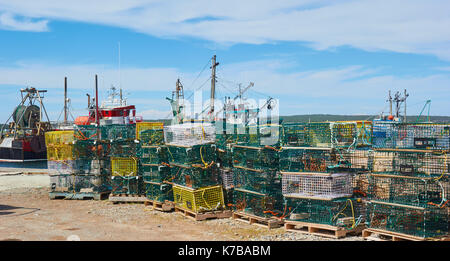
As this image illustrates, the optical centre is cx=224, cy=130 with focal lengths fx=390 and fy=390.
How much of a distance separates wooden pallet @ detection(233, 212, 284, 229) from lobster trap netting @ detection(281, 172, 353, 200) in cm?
91

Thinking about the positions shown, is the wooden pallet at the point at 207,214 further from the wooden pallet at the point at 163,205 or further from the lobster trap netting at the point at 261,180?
the lobster trap netting at the point at 261,180

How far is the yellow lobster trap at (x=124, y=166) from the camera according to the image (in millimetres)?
13227

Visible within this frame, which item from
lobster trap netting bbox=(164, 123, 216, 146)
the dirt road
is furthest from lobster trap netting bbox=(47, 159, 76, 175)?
lobster trap netting bbox=(164, 123, 216, 146)

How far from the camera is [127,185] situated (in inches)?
529

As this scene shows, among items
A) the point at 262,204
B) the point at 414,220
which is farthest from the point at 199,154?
the point at 414,220

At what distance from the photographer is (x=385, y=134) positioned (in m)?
8.49

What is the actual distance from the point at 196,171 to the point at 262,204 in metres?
2.24

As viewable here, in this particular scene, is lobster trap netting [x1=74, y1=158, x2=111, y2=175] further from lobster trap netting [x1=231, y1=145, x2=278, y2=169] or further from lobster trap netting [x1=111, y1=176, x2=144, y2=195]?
lobster trap netting [x1=231, y1=145, x2=278, y2=169]

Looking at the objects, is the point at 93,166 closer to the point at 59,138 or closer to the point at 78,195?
the point at 78,195

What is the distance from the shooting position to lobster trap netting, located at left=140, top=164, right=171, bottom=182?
12281mm

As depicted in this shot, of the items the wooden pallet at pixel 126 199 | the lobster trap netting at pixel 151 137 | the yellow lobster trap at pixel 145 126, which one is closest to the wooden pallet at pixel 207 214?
the wooden pallet at pixel 126 199

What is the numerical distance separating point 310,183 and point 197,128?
4.00 m
